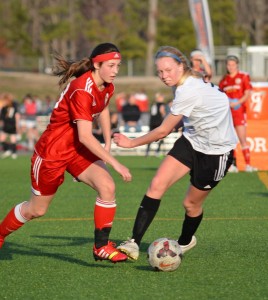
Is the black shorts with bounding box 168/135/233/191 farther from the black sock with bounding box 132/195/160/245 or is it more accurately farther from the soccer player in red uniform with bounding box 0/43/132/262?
the soccer player in red uniform with bounding box 0/43/132/262

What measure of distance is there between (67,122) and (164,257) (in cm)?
134

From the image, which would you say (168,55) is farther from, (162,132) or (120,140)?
(120,140)

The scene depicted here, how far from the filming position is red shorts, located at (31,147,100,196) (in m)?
7.78

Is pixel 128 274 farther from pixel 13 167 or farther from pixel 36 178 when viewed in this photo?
pixel 13 167

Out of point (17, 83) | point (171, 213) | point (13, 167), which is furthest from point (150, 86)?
point (171, 213)

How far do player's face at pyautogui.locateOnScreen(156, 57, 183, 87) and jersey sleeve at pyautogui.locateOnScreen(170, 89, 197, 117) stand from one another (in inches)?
4.0

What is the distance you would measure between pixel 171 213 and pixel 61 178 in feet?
13.4

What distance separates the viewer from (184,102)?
770 centimetres

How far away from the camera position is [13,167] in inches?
862

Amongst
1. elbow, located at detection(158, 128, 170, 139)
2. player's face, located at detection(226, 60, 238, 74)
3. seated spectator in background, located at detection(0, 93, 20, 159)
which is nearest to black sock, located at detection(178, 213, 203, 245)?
elbow, located at detection(158, 128, 170, 139)

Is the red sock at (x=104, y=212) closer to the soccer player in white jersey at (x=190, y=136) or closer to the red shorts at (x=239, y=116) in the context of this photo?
the soccer player in white jersey at (x=190, y=136)

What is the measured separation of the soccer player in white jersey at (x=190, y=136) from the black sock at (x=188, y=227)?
0.27m

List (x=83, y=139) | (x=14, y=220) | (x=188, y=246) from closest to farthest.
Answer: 1. (x=83, y=139)
2. (x=14, y=220)
3. (x=188, y=246)

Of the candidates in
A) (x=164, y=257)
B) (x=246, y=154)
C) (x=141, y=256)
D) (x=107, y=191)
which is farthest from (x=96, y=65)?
(x=246, y=154)
